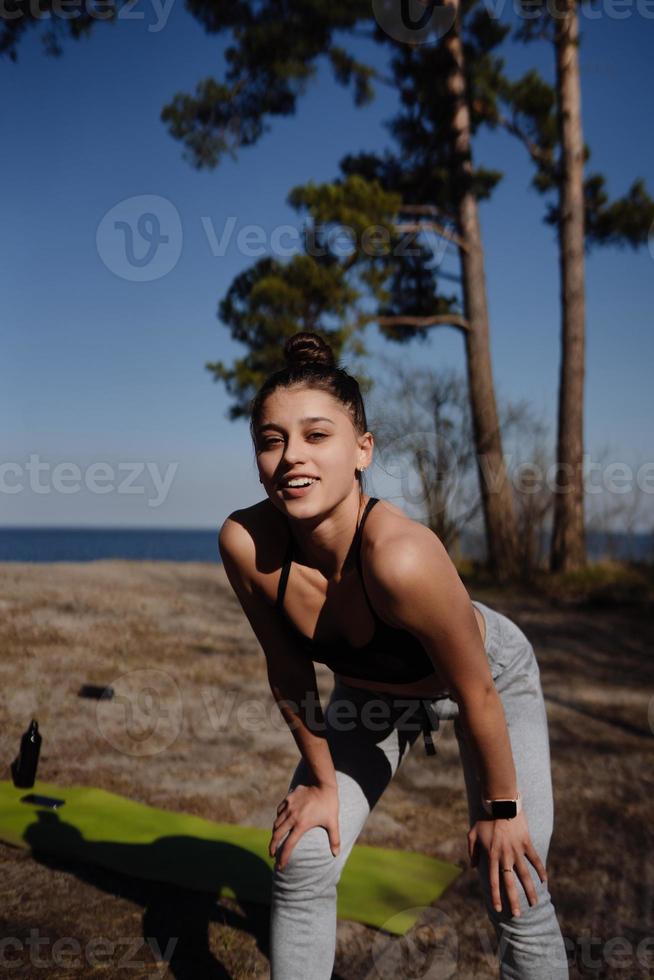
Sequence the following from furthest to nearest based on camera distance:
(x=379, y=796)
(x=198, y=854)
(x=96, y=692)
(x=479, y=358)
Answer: (x=479, y=358), (x=96, y=692), (x=198, y=854), (x=379, y=796)

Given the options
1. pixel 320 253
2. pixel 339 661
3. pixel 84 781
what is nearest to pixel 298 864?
pixel 339 661

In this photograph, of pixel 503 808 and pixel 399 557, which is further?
pixel 503 808

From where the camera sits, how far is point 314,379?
1663mm

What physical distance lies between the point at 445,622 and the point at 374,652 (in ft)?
0.90

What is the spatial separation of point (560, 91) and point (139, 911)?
38.0 feet

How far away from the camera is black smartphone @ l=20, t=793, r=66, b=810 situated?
310cm

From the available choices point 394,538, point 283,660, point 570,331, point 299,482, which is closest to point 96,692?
point 283,660

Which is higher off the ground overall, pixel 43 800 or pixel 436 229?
pixel 436 229

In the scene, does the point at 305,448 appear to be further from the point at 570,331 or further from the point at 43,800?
the point at 570,331

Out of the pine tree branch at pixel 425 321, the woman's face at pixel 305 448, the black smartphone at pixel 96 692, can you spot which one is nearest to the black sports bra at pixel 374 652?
the woman's face at pixel 305 448

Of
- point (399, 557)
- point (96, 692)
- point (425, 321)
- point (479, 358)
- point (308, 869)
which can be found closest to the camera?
point (399, 557)

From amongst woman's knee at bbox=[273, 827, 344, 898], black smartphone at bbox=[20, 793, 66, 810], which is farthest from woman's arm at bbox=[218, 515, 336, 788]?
black smartphone at bbox=[20, 793, 66, 810]

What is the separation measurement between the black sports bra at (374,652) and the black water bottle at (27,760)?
1.85 metres

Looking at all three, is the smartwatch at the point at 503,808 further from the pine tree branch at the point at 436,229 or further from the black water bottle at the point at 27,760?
the pine tree branch at the point at 436,229
